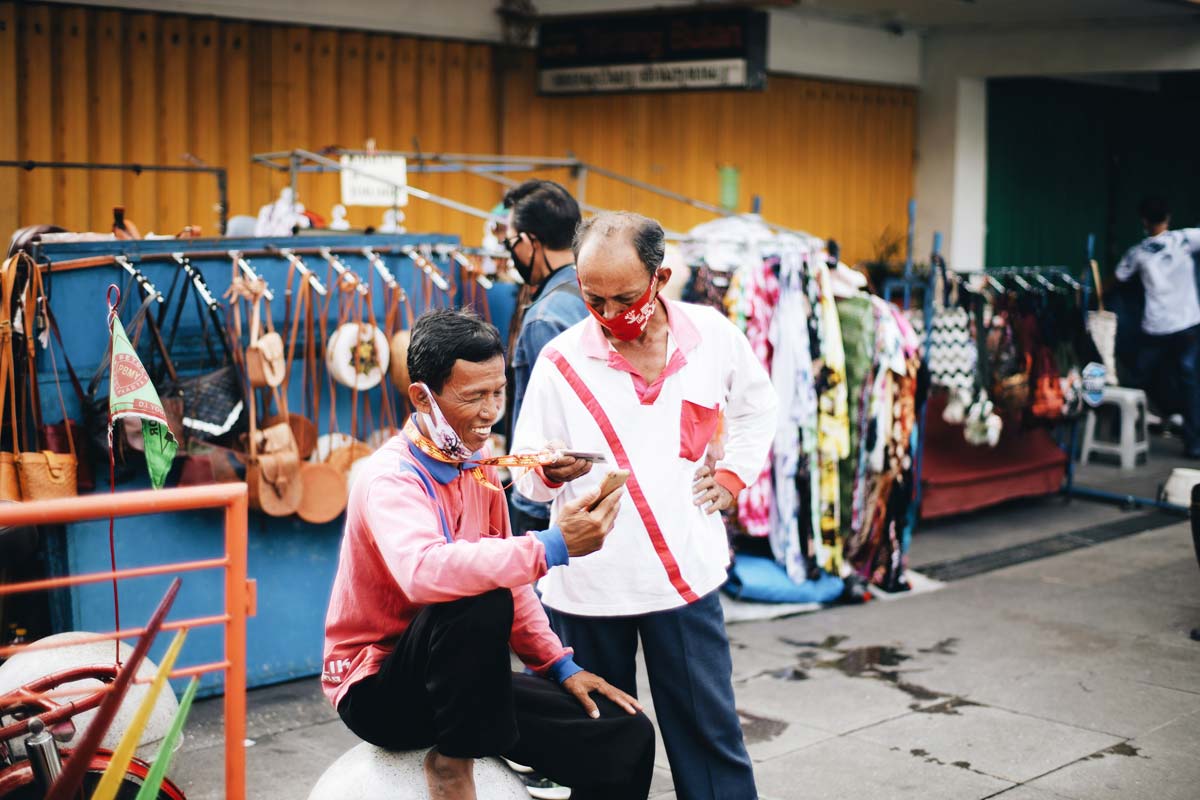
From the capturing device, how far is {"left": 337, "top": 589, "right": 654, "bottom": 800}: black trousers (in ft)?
9.25

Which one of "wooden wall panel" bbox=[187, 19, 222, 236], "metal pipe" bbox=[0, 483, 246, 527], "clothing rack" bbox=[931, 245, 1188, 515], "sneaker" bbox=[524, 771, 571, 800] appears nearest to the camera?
"metal pipe" bbox=[0, 483, 246, 527]

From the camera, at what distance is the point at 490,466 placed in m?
3.22

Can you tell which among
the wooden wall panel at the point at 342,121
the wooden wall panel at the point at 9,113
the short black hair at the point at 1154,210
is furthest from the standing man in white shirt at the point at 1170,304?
the wooden wall panel at the point at 9,113

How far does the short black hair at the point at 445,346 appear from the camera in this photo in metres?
3.03

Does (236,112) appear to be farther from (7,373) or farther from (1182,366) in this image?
(1182,366)

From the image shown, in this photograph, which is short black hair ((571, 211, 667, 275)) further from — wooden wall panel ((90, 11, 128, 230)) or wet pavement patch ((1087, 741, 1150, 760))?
wooden wall panel ((90, 11, 128, 230))

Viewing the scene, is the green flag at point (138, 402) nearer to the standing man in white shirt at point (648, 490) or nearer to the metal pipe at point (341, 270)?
the metal pipe at point (341, 270)

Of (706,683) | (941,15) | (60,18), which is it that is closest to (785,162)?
(941,15)

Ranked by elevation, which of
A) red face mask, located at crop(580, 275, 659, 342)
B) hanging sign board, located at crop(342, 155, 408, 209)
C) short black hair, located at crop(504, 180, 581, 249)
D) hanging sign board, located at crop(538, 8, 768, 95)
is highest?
hanging sign board, located at crop(538, 8, 768, 95)

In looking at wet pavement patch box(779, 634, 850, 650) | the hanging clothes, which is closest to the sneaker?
wet pavement patch box(779, 634, 850, 650)

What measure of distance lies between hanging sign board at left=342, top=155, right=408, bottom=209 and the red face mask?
3529mm

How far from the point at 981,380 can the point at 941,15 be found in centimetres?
448

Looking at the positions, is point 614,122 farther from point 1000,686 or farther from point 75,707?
point 75,707

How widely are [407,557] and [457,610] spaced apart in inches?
6.1
